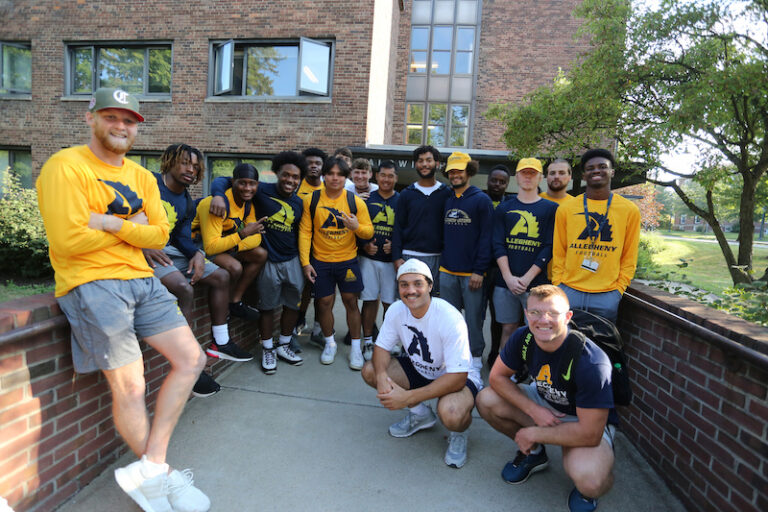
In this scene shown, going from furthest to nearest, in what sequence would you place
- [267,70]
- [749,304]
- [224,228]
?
[267,70], [224,228], [749,304]

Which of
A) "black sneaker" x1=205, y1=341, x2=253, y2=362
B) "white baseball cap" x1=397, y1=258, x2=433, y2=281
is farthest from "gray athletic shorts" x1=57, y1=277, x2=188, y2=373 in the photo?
"white baseball cap" x1=397, y1=258, x2=433, y2=281

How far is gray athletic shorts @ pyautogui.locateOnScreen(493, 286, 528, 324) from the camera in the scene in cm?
388

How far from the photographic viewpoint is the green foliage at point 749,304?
9.86 feet

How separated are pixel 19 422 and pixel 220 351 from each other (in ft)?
4.98

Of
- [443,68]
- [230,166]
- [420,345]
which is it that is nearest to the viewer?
[420,345]

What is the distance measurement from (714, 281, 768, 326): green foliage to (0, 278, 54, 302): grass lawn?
364 inches

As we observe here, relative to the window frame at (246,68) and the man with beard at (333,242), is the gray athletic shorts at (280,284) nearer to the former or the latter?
the man with beard at (333,242)

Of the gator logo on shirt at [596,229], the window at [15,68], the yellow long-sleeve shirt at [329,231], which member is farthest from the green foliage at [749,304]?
the window at [15,68]

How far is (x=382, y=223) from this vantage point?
14.9 ft

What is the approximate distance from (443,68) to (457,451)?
15.4 m

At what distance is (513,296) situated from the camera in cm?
386

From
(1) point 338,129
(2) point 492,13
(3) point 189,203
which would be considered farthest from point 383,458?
(2) point 492,13

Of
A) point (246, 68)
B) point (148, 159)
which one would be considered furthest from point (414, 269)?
point (148, 159)

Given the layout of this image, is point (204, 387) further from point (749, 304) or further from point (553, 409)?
point (749, 304)
